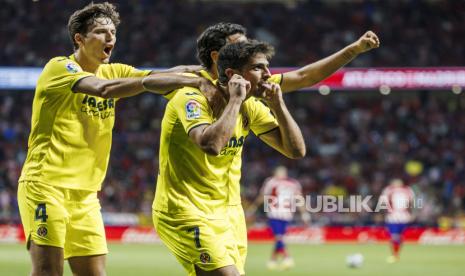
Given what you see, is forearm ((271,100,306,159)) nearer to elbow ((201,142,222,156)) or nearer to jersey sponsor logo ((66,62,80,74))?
elbow ((201,142,222,156))

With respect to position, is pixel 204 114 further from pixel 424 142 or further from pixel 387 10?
pixel 387 10

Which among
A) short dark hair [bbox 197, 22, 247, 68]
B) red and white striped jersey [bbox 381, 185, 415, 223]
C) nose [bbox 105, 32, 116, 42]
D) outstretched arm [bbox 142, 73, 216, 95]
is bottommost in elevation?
red and white striped jersey [bbox 381, 185, 415, 223]

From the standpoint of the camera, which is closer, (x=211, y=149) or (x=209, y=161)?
(x=211, y=149)

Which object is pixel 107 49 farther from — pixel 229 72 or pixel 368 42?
pixel 368 42

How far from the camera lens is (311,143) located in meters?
29.8

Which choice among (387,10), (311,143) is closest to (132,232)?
(311,143)

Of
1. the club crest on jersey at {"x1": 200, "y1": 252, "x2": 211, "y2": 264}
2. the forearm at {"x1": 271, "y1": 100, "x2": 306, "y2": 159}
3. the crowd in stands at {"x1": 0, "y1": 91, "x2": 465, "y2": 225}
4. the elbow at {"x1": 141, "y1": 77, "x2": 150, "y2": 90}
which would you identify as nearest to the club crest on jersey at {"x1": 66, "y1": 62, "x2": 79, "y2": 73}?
the elbow at {"x1": 141, "y1": 77, "x2": 150, "y2": 90}

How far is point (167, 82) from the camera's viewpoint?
527 centimetres

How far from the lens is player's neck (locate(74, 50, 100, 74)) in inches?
237

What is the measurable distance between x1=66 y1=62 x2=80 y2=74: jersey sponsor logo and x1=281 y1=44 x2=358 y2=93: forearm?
1.52 metres

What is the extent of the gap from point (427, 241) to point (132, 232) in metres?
9.02

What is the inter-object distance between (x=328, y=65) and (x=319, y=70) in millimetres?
78

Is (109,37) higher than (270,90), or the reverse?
(109,37)

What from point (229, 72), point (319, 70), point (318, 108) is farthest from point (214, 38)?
point (318, 108)
